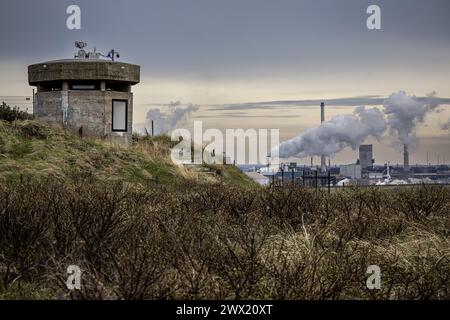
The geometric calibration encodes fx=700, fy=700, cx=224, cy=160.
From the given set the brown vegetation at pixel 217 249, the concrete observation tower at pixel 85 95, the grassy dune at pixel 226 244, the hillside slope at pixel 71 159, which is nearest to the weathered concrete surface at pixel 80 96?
the concrete observation tower at pixel 85 95

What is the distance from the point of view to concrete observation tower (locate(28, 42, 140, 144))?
27250 millimetres

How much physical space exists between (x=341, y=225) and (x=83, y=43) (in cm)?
2003

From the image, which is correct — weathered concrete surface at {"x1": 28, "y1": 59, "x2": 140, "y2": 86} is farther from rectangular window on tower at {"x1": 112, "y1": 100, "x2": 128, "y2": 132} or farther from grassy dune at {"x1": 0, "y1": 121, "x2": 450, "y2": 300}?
grassy dune at {"x1": 0, "y1": 121, "x2": 450, "y2": 300}

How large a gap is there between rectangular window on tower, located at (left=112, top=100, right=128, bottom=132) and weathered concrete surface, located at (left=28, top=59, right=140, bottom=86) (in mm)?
992

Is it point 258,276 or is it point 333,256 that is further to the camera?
point 333,256

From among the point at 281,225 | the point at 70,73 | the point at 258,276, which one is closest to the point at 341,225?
the point at 281,225

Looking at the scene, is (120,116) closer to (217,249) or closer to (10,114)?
(10,114)

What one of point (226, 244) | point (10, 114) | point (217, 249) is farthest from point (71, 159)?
point (226, 244)

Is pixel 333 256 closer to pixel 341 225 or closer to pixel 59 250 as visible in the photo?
pixel 341 225

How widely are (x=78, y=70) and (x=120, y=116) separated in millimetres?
2568

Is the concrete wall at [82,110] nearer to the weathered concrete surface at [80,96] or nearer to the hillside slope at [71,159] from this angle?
the weathered concrete surface at [80,96]

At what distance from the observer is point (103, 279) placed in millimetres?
7664

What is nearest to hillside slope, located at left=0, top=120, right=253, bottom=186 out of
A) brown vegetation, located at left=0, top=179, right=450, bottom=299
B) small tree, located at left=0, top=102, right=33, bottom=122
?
small tree, located at left=0, top=102, right=33, bottom=122

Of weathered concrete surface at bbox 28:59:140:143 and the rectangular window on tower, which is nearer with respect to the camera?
weathered concrete surface at bbox 28:59:140:143
